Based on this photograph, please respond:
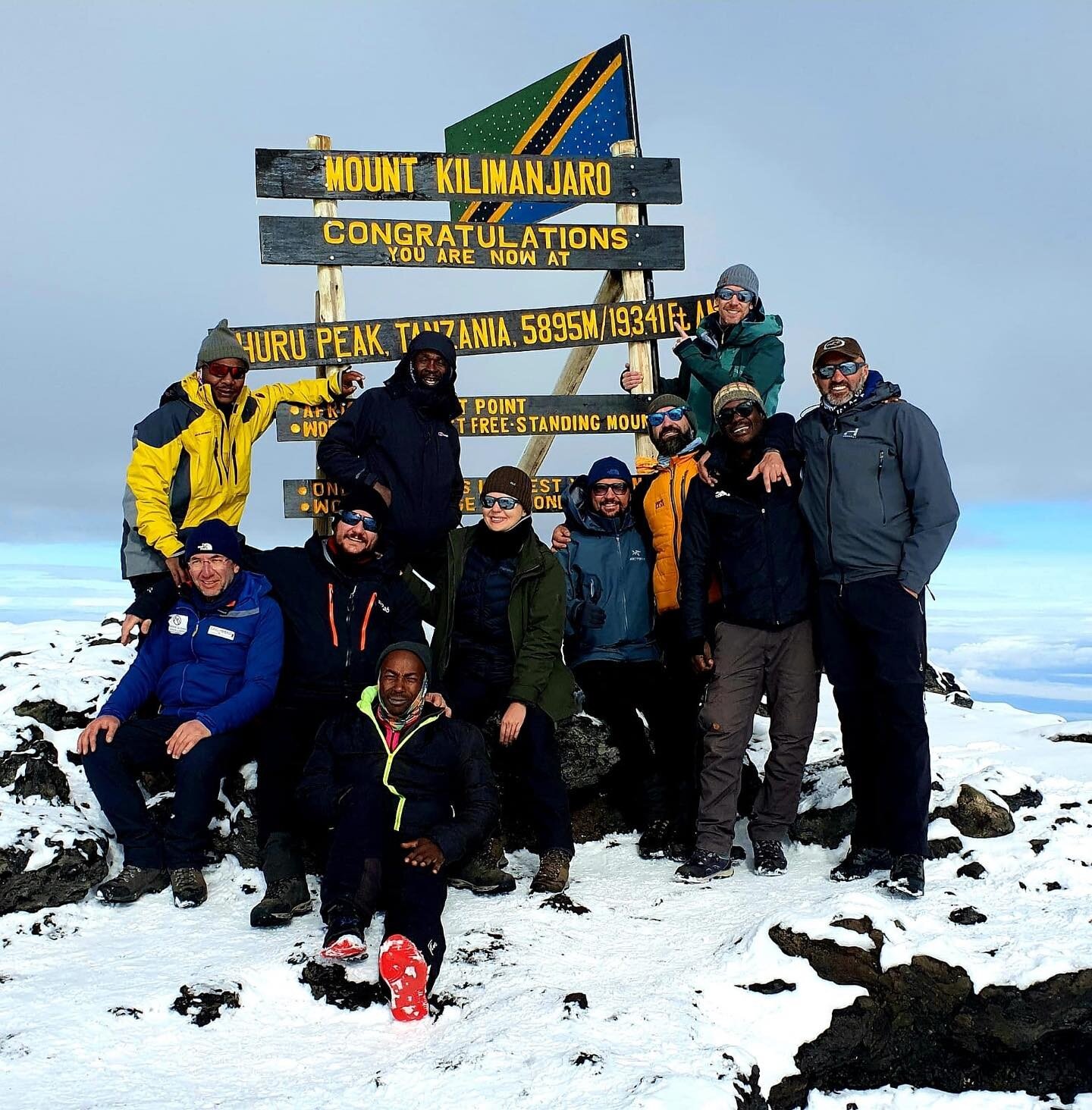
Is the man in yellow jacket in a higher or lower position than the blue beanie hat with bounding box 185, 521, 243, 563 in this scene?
higher

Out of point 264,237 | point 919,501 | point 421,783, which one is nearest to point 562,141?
point 264,237

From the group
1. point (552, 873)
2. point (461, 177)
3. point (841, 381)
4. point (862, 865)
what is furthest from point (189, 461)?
point (862, 865)

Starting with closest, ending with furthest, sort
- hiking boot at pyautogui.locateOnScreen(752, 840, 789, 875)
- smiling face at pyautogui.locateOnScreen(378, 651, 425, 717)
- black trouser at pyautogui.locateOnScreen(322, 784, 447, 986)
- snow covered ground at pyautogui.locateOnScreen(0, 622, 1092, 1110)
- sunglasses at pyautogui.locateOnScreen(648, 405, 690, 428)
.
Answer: snow covered ground at pyautogui.locateOnScreen(0, 622, 1092, 1110), black trouser at pyautogui.locateOnScreen(322, 784, 447, 986), smiling face at pyautogui.locateOnScreen(378, 651, 425, 717), hiking boot at pyautogui.locateOnScreen(752, 840, 789, 875), sunglasses at pyautogui.locateOnScreen(648, 405, 690, 428)

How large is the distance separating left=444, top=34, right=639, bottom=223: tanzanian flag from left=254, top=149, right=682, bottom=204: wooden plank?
0.79 ft

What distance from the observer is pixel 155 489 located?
7266 millimetres

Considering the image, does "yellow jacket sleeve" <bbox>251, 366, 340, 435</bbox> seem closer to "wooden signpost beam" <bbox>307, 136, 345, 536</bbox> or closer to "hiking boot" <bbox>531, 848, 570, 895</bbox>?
"wooden signpost beam" <bbox>307, 136, 345, 536</bbox>

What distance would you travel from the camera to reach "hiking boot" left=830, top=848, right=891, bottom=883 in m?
6.61

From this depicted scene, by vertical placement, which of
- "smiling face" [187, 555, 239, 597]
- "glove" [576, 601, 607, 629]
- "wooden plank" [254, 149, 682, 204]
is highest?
"wooden plank" [254, 149, 682, 204]

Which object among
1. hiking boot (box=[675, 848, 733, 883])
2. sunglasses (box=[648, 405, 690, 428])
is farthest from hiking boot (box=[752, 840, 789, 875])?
sunglasses (box=[648, 405, 690, 428])

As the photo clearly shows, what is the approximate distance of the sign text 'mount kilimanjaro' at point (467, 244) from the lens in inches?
391

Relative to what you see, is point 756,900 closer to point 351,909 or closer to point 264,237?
point 351,909

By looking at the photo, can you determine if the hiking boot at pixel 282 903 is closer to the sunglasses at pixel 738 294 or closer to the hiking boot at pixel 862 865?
the hiking boot at pixel 862 865

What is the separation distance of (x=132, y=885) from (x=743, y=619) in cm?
408

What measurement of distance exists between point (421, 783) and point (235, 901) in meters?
1.50
